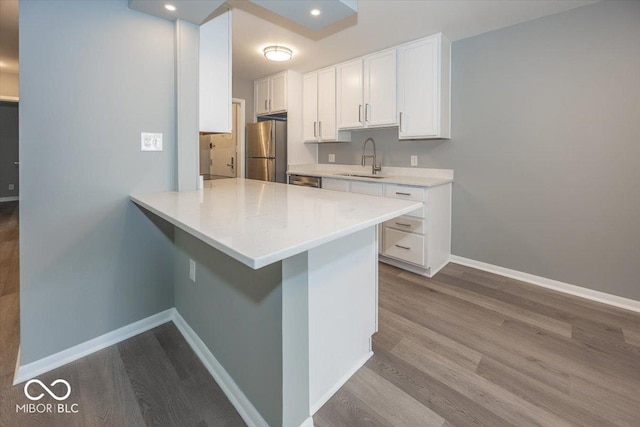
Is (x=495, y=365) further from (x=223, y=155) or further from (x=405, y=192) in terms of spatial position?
(x=223, y=155)

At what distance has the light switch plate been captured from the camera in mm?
1862

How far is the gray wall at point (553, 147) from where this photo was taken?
7.55 feet

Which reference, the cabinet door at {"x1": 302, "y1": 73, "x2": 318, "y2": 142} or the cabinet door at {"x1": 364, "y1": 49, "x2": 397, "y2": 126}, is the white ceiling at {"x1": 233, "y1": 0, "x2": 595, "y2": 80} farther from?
the cabinet door at {"x1": 302, "y1": 73, "x2": 318, "y2": 142}

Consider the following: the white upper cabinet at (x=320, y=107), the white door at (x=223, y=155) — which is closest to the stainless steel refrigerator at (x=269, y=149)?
the white upper cabinet at (x=320, y=107)

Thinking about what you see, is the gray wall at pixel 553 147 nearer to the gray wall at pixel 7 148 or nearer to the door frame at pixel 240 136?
the door frame at pixel 240 136

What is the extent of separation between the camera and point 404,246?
3.04 metres

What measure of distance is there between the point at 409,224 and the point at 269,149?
7.40ft

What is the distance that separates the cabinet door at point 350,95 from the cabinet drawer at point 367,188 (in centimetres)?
78

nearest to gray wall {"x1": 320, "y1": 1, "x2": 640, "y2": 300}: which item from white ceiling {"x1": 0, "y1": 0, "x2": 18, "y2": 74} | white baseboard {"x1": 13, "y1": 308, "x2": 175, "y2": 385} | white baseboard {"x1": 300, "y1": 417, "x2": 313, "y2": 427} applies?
white baseboard {"x1": 300, "y1": 417, "x2": 313, "y2": 427}

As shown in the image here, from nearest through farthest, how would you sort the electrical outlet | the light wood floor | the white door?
the light wood floor → the electrical outlet → the white door

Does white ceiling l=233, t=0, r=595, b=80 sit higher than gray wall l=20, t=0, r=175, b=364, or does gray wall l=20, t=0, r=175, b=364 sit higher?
white ceiling l=233, t=0, r=595, b=80

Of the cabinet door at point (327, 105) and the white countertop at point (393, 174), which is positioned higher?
the cabinet door at point (327, 105)

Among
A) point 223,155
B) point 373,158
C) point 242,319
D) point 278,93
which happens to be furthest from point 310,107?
point 242,319

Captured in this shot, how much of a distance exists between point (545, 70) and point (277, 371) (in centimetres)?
316
